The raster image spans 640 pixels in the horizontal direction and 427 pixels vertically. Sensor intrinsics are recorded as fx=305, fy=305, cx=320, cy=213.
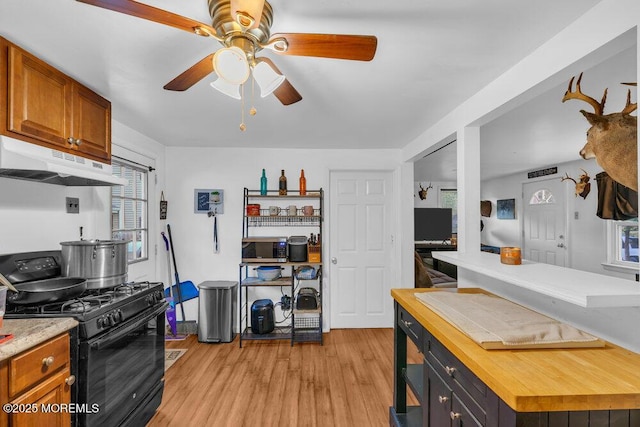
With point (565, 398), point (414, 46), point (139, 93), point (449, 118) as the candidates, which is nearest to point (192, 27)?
point (414, 46)

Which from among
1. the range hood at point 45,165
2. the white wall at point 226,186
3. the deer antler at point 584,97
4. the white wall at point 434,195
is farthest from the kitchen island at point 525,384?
the white wall at point 434,195

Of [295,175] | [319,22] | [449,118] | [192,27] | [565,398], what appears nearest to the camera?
[565,398]

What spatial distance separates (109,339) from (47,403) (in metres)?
0.33

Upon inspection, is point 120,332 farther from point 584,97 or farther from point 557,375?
point 584,97

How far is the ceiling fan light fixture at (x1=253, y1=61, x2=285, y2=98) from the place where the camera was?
1.24 m

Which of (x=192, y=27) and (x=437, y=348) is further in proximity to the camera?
(x=437, y=348)

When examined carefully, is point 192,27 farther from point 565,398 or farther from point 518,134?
point 518,134

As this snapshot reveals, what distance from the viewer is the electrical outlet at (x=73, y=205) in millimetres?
2193

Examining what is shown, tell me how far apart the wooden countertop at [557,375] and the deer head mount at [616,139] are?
30.5 inches

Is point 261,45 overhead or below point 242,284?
overhead

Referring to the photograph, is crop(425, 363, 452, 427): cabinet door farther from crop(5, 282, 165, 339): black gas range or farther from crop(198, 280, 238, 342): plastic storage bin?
crop(198, 280, 238, 342): plastic storage bin

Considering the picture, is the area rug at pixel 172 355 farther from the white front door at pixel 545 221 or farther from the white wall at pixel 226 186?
the white front door at pixel 545 221

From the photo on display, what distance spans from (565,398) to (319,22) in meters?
1.60

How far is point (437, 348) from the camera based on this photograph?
142 cm
